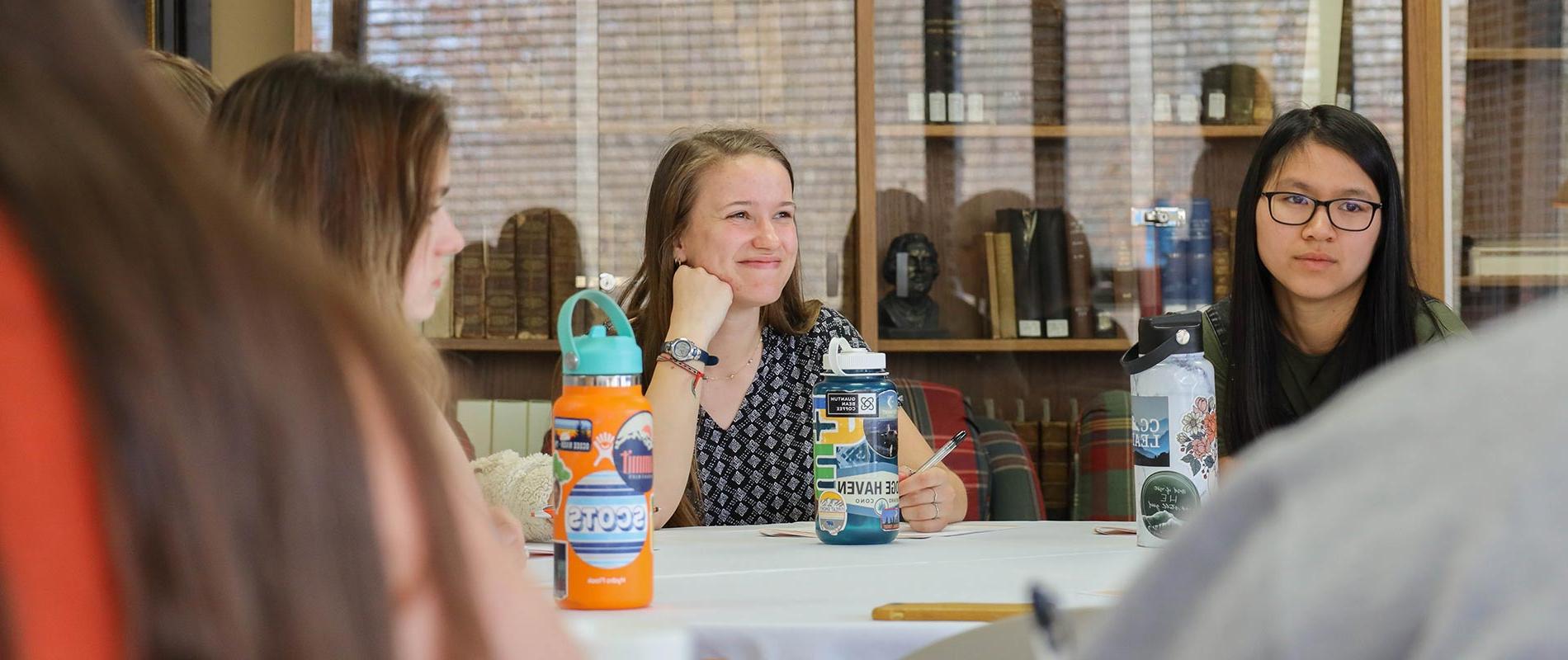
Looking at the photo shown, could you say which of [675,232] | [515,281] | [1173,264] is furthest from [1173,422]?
[515,281]

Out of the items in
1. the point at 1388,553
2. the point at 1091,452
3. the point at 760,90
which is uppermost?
the point at 760,90

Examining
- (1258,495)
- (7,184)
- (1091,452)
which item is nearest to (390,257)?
(7,184)

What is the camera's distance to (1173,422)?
1400 mm

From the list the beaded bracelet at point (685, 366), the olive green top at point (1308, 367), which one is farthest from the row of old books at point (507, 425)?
the olive green top at point (1308, 367)

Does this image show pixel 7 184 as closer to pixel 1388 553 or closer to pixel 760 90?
pixel 1388 553

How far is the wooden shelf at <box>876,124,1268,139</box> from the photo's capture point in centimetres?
326

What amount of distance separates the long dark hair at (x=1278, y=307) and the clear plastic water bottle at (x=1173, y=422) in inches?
24.1

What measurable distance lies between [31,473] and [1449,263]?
3338 millimetres

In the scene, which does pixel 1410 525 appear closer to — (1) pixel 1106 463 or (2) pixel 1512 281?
(1) pixel 1106 463

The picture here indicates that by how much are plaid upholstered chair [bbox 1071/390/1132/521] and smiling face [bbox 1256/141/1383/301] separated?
62 cm

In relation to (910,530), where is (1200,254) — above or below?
above

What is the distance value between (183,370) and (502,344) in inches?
119

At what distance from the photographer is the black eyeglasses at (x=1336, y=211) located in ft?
6.95

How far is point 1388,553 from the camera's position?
25 centimetres
